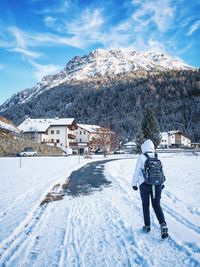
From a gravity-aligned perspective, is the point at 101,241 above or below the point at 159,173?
below

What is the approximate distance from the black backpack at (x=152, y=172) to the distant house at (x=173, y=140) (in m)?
111

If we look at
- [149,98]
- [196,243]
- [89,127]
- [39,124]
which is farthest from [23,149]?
[149,98]

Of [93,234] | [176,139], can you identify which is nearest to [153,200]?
[93,234]

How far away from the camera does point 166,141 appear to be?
116062mm

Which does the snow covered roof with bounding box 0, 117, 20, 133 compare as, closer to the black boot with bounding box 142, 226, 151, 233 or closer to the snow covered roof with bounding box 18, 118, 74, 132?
the snow covered roof with bounding box 18, 118, 74, 132

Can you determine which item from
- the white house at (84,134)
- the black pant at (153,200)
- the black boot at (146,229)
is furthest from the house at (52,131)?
the black pant at (153,200)

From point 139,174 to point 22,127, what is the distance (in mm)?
81475

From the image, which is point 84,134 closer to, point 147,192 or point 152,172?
point 147,192

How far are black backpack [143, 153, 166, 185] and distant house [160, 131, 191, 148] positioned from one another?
11054 centimetres

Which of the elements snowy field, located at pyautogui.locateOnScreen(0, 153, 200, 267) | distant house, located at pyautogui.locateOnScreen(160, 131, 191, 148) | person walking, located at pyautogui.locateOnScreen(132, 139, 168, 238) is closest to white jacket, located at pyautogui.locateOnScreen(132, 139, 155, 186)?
person walking, located at pyautogui.locateOnScreen(132, 139, 168, 238)

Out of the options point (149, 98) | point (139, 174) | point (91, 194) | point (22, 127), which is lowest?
point (91, 194)

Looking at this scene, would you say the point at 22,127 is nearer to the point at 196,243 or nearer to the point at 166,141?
the point at 166,141

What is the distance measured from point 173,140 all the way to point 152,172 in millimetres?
117073

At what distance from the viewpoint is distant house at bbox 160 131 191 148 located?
11588 centimetres
